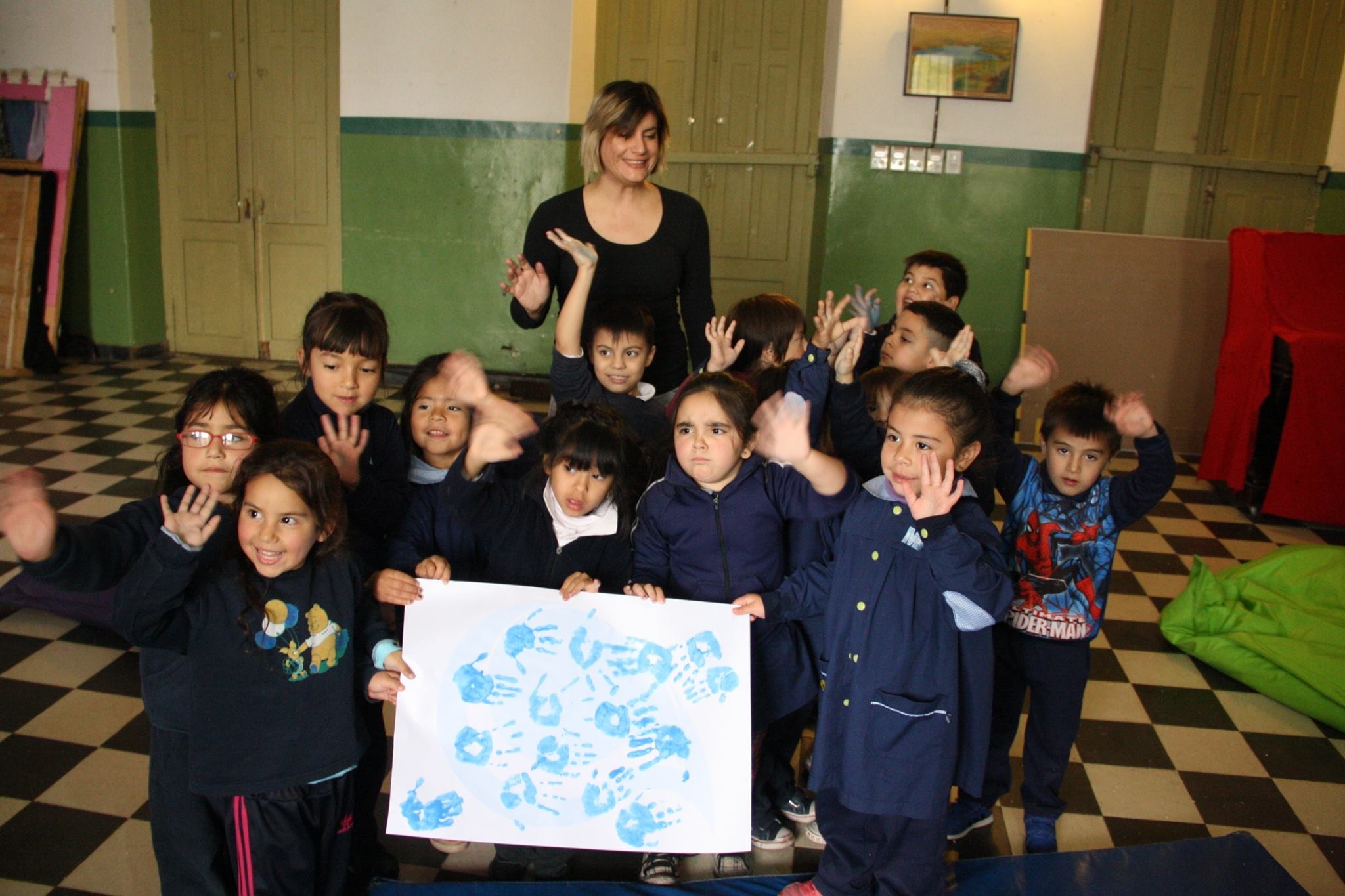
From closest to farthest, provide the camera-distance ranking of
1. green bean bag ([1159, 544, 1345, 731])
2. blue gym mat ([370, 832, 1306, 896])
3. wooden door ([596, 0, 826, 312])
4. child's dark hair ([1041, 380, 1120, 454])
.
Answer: blue gym mat ([370, 832, 1306, 896]) → child's dark hair ([1041, 380, 1120, 454]) → green bean bag ([1159, 544, 1345, 731]) → wooden door ([596, 0, 826, 312])

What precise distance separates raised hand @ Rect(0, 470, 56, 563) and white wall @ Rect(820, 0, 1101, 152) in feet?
16.4

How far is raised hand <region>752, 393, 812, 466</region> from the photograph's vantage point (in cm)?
196

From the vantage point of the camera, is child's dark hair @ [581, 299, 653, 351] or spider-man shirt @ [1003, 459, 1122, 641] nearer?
spider-man shirt @ [1003, 459, 1122, 641]

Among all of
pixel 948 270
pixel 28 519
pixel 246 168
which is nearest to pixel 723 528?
pixel 28 519

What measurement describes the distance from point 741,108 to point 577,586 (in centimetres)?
465

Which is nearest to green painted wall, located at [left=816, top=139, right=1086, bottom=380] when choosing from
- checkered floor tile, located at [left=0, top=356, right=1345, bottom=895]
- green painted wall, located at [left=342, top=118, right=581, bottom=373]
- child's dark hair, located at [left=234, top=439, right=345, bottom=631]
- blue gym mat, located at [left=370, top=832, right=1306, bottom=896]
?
green painted wall, located at [left=342, top=118, right=581, bottom=373]

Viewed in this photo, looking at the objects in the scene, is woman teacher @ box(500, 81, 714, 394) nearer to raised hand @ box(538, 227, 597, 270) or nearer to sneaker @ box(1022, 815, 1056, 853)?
raised hand @ box(538, 227, 597, 270)

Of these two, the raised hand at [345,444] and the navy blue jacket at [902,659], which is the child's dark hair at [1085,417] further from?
the raised hand at [345,444]

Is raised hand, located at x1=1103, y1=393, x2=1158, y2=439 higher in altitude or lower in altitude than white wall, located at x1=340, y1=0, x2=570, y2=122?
lower

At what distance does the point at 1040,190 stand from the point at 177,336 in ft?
17.1

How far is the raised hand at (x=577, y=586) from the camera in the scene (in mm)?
2039

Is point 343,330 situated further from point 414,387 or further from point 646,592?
point 646,592

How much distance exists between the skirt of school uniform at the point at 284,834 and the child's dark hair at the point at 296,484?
0.29 m

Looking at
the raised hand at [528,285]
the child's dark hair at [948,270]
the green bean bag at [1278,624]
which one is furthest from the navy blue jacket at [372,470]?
the green bean bag at [1278,624]
